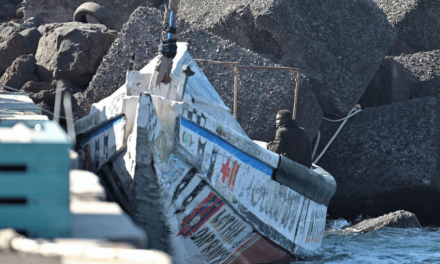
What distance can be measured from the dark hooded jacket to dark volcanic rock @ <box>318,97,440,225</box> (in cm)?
249

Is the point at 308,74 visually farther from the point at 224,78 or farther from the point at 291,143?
the point at 291,143

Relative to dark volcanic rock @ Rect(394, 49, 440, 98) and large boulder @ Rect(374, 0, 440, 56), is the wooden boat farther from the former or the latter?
large boulder @ Rect(374, 0, 440, 56)

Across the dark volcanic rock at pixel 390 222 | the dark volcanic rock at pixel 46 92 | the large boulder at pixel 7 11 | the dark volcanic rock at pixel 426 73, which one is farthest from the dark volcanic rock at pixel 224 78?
the large boulder at pixel 7 11

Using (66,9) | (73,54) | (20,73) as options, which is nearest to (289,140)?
(73,54)

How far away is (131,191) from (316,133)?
4365 mm

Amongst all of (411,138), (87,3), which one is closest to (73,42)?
(87,3)

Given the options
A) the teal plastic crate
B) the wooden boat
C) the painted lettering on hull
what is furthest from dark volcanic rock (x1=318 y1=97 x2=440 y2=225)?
the teal plastic crate

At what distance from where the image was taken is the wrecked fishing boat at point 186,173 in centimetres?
503

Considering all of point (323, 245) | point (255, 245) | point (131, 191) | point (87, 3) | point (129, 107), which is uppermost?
point (87, 3)

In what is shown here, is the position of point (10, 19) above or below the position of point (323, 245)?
above

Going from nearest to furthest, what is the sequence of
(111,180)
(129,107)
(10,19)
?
(129,107) → (111,180) → (10,19)

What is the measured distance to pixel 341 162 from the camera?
9469mm

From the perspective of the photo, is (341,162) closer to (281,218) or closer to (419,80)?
(419,80)

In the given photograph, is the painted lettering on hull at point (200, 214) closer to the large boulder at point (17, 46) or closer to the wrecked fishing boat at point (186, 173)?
the wrecked fishing boat at point (186, 173)
